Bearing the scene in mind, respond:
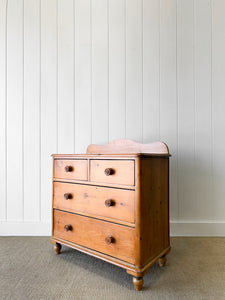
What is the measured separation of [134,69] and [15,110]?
131 centimetres

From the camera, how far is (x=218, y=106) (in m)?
1.87

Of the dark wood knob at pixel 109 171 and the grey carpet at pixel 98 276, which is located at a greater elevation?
the dark wood knob at pixel 109 171

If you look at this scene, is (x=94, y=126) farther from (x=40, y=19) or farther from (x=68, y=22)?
(x=40, y=19)

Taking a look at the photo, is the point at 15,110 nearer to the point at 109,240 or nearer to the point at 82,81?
the point at 82,81

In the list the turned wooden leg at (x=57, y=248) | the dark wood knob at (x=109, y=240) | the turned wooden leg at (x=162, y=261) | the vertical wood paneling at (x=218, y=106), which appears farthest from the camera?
the vertical wood paneling at (x=218, y=106)

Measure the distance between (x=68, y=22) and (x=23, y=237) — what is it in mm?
2227

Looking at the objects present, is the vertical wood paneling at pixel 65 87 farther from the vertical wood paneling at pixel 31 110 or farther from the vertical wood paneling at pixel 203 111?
the vertical wood paneling at pixel 203 111

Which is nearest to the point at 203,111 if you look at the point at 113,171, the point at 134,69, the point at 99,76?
the point at 134,69

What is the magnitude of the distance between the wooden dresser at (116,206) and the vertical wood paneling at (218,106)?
75 centimetres

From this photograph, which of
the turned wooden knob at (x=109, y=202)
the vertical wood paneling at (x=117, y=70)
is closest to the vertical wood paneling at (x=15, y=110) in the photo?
the vertical wood paneling at (x=117, y=70)

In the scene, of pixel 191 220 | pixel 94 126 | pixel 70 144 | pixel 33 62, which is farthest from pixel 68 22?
pixel 191 220

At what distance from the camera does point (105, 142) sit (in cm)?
192

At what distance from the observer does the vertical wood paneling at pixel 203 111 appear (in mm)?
1861

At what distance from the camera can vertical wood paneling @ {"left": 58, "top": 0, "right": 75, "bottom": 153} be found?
76.6 inches
